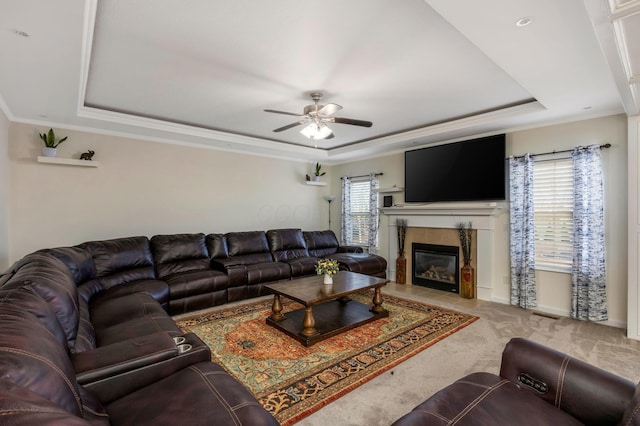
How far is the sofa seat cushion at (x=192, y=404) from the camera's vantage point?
121cm

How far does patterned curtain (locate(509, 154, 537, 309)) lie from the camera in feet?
13.9

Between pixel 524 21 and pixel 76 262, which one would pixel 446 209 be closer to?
pixel 524 21

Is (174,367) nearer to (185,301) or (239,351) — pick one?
(239,351)

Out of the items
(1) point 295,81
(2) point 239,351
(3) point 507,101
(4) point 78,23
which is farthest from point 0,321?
(3) point 507,101

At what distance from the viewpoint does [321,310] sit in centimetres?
393

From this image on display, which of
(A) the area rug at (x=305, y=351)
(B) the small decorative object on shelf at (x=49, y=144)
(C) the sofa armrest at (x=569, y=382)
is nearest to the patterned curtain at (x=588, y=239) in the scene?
(A) the area rug at (x=305, y=351)

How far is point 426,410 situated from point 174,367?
1.31 metres

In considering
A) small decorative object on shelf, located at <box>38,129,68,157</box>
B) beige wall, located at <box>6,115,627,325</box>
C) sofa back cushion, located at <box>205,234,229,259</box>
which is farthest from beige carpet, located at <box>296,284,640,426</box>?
small decorative object on shelf, located at <box>38,129,68,157</box>

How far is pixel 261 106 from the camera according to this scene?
13.0 feet

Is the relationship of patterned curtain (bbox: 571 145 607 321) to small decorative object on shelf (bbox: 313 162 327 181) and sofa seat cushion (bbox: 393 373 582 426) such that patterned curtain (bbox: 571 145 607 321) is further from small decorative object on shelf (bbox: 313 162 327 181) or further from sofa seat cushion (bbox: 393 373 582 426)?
small decorative object on shelf (bbox: 313 162 327 181)

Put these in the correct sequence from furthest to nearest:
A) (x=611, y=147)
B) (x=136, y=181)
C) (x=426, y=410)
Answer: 1. (x=136, y=181)
2. (x=611, y=147)
3. (x=426, y=410)

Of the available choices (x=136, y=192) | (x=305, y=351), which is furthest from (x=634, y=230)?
(x=136, y=192)

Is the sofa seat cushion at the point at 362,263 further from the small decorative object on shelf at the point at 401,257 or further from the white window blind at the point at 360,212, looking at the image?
the white window blind at the point at 360,212

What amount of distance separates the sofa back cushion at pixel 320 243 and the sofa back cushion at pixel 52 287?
4.33 metres
